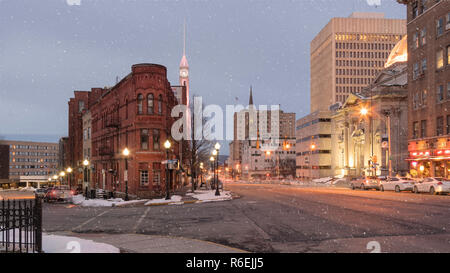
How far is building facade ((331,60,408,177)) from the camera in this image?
7088 cm

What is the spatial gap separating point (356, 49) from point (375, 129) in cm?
7037

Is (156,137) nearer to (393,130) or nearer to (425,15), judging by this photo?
(425,15)

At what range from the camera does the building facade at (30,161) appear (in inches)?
6156

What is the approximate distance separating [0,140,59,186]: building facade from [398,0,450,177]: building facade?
138 metres

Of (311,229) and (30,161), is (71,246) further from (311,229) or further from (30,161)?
(30,161)

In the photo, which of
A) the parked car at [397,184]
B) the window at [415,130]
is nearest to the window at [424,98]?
the window at [415,130]

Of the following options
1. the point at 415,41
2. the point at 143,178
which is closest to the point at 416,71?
the point at 415,41

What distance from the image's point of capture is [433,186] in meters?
32.6

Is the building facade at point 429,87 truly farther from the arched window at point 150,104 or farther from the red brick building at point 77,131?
the red brick building at point 77,131

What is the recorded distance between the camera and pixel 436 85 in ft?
148

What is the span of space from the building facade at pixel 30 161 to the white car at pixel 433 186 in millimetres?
145548

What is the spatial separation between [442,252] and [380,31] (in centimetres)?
14417

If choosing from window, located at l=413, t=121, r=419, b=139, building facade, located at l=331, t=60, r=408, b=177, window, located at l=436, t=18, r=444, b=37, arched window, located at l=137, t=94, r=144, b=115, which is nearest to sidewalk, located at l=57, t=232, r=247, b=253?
arched window, located at l=137, t=94, r=144, b=115
